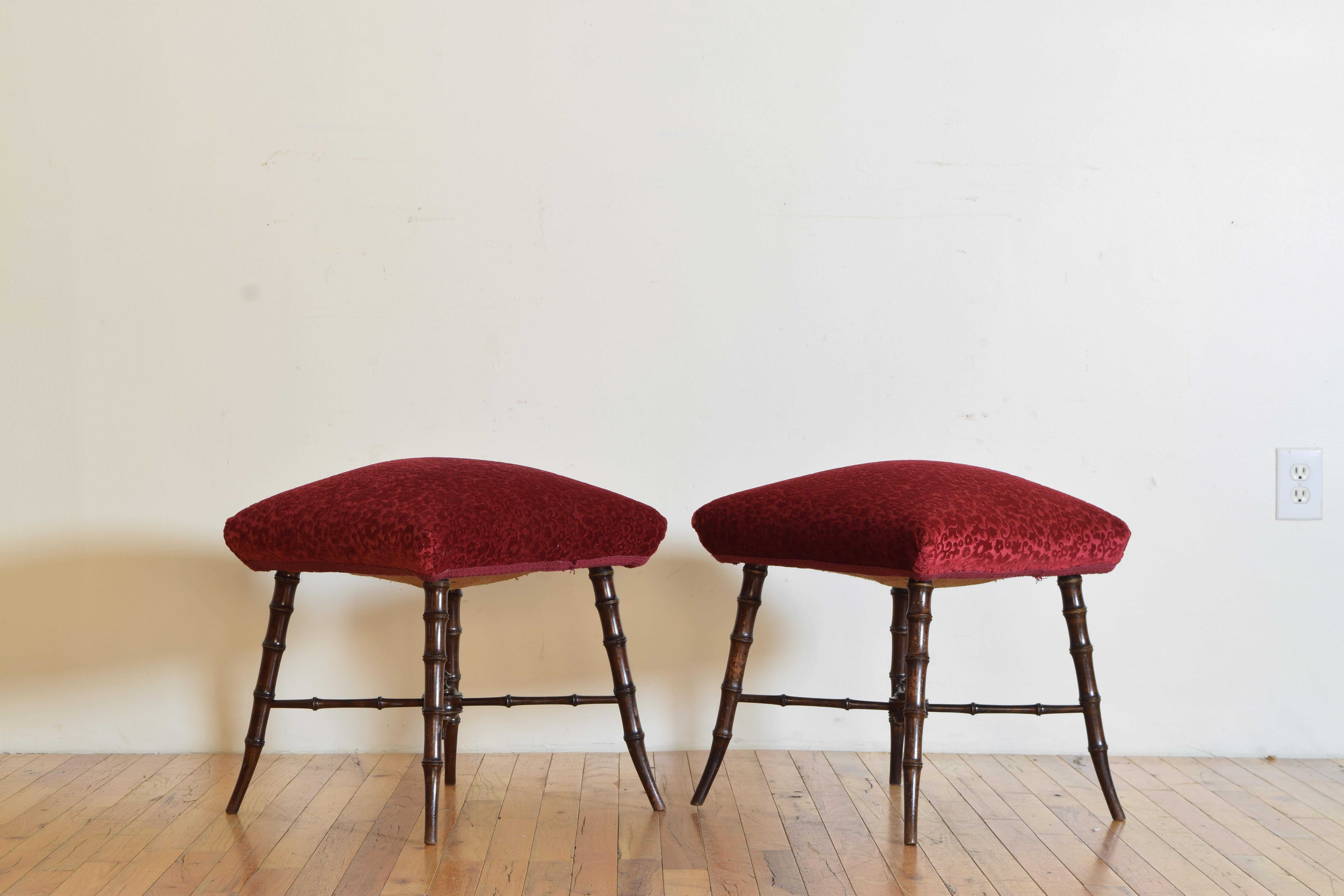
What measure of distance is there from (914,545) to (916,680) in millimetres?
182

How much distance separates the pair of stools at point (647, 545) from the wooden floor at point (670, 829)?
0.07 meters

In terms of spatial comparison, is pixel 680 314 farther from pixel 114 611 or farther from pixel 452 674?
pixel 114 611

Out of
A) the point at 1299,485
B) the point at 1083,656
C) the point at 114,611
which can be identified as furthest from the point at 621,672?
the point at 1299,485


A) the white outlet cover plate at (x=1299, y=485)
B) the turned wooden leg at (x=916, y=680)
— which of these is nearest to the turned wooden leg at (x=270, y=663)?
the turned wooden leg at (x=916, y=680)

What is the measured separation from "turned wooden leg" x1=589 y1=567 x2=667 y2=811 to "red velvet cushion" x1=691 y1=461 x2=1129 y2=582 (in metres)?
0.16

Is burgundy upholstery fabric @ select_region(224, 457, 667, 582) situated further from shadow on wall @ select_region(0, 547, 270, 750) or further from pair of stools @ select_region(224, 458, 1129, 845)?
shadow on wall @ select_region(0, 547, 270, 750)

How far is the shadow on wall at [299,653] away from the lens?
5.78ft

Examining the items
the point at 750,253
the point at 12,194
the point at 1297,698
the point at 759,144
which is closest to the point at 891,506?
the point at 750,253

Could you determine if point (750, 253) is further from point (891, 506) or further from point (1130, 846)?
point (1130, 846)

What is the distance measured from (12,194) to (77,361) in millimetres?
305

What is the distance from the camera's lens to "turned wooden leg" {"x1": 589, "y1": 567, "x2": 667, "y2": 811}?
1.41m

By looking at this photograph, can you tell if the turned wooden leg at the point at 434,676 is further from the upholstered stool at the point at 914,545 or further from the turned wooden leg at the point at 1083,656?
the turned wooden leg at the point at 1083,656

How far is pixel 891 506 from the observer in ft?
3.95

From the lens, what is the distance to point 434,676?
1.22m
